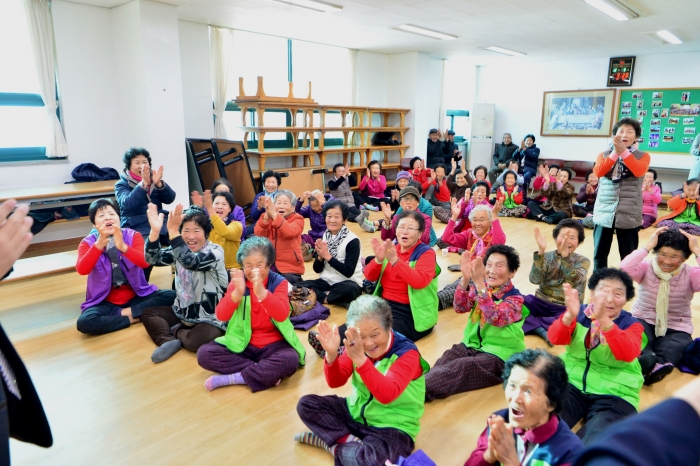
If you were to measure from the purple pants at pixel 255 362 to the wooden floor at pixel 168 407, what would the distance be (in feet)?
0.24

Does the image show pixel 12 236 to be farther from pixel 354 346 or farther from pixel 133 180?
pixel 133 180

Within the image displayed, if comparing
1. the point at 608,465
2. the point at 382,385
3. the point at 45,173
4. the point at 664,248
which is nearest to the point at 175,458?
the point at 382,385

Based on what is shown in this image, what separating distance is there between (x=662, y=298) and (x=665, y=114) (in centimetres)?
805

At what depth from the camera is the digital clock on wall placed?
940 centimetres

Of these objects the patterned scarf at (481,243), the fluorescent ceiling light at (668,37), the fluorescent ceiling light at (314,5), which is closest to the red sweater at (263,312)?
the patterned scarf at (481,243)

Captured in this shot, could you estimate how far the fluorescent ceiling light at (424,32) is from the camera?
695 centimetres

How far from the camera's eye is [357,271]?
3836 mm

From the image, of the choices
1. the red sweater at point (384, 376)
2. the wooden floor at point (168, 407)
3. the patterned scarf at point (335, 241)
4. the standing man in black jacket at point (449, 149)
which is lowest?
the wooden floor at point (168, 407)

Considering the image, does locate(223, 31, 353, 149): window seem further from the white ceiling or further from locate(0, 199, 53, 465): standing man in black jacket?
locate(0, 199, 53, 465): standing man in black jacket

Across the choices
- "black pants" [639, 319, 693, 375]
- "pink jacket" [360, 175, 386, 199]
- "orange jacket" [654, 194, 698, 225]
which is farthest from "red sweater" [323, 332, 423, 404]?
"pink jacket" [360, 175, 386, 199]

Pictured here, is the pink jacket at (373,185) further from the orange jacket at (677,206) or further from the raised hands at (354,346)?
the raised hands at (354,346)

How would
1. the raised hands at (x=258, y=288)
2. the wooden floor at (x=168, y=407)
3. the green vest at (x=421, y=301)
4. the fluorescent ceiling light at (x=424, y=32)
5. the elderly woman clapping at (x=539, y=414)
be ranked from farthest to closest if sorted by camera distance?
the fluorescent ceiling light at (x=424, y=32) < the green vest at (x=421, y=301) < the raised hands at (x=258, y=288) < the wooden floor at (x=168, y=407) < the elderly woman clapping at (x=539, y=414)

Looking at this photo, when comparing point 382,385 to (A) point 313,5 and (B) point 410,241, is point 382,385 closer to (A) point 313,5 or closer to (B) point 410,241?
(B) point 410,241

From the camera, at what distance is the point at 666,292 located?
2830 mm
